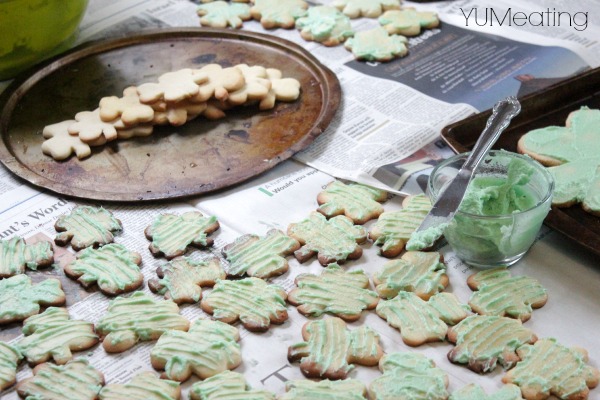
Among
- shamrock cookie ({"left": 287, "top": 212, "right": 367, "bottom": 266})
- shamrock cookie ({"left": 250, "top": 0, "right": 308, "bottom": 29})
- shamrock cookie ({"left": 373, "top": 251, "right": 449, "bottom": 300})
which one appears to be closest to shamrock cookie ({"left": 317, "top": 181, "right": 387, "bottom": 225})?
shamrock cookie ({"left": 287, "top": 212, "right": 367, "bottom": 266})

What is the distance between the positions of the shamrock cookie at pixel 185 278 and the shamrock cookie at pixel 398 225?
286 millimetres

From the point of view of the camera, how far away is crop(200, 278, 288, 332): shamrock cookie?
46.2 inches

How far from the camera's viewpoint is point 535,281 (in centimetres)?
123

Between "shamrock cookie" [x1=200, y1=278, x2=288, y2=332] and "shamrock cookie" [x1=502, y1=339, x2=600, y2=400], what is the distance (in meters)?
0.36

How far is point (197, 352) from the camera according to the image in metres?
1.10

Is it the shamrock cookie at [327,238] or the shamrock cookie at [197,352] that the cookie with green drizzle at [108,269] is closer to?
the shamrock cookie at [197,352]

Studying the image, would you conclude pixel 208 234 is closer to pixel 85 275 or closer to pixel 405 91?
pixel 85 275

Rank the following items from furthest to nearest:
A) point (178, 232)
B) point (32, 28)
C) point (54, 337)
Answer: point (32, 28), point (178, 232), point (54, 337)

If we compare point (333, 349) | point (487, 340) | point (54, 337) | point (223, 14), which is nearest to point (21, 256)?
point (54, 337)

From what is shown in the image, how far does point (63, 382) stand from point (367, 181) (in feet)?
2.25

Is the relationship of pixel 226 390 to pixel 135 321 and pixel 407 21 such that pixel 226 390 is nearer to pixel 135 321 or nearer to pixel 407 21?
pixel 135 321

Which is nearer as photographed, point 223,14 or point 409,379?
point 409,379

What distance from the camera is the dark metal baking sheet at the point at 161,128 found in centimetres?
151

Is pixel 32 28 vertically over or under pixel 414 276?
over
